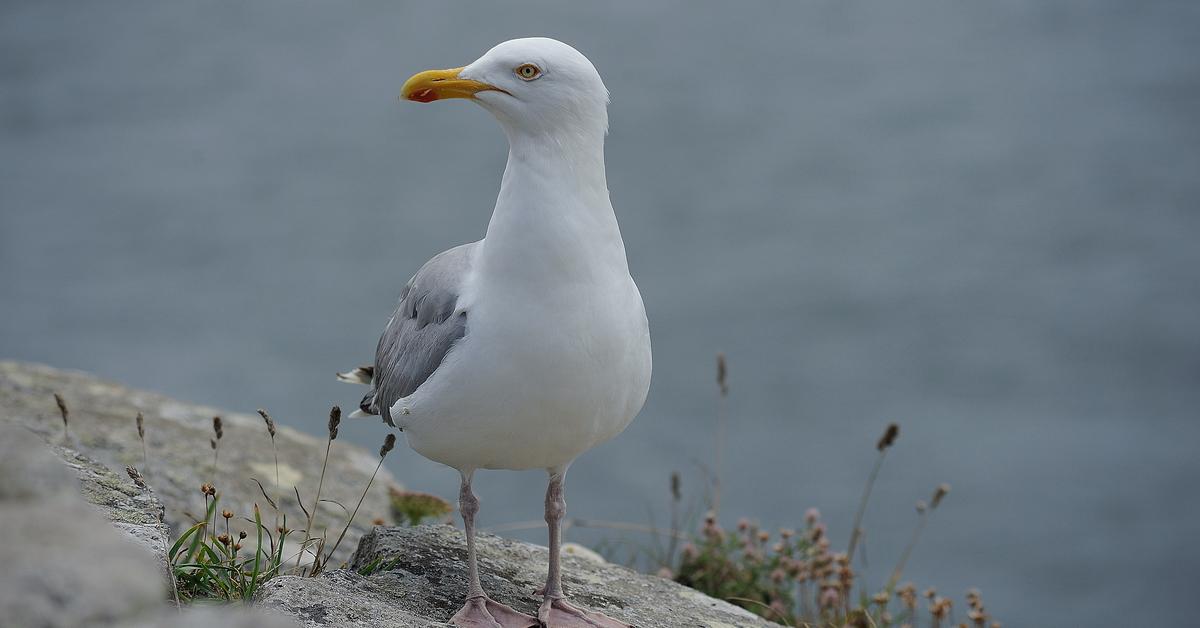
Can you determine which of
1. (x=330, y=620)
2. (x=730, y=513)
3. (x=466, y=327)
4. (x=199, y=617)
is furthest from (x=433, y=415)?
(x=730, y=513)

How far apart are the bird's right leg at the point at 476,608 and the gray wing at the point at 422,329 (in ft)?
1.15

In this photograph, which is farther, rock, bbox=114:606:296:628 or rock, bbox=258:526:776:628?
rock, bbox=258:526:776:628

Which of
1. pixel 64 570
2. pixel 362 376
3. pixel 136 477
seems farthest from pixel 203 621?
pixel 362 376

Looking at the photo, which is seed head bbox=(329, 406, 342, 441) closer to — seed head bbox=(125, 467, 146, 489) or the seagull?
the seagull

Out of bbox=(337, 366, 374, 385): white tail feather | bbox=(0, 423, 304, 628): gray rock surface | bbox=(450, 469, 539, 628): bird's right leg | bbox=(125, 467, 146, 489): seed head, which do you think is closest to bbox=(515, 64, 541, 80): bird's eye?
bbox=(450, 469, 539, 628): bird's right leg

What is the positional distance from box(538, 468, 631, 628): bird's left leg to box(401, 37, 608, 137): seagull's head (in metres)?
1.10

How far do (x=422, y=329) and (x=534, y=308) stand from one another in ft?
1.56

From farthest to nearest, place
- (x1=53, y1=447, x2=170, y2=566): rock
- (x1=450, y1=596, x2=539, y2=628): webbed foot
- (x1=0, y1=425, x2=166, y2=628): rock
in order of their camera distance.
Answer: (x1=450, y1=596, x2=539, y2=628): webbed foot
(x1=53, y1=447, x2=170, y2=566): rock
(x1=0, y1=425, x2=166, y2=628): rock

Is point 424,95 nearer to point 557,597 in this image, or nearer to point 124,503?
point 124,503

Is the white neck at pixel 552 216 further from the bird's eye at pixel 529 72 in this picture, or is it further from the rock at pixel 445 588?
the rock at pixel 445 588

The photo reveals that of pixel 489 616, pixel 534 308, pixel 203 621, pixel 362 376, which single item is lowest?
pixel 203 621

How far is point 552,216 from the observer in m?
3.31

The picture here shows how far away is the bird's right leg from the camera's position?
11.1 feet

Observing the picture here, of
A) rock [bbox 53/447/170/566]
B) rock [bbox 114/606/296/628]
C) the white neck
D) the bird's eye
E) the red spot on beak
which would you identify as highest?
the bird's eye
